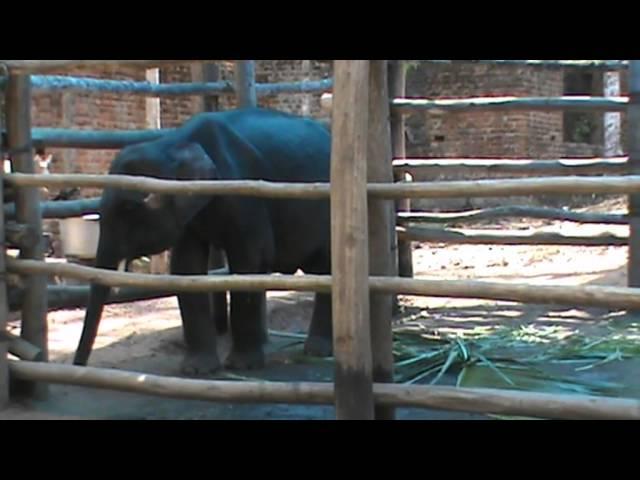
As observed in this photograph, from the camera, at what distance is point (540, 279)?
757 cm

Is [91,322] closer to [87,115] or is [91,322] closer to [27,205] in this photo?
[27,205]

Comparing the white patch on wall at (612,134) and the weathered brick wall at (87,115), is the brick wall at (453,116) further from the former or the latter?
the white patch on wall at (612,134)

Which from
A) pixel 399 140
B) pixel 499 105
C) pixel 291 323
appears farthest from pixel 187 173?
pixel 499 105

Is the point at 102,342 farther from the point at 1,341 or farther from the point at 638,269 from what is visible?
the point at 638,269

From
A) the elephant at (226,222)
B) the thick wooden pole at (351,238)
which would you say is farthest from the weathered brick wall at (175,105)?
the thick wooden pole at (351,238)

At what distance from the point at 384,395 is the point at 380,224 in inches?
23.4

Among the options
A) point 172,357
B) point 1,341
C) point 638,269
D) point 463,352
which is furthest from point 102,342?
point 638,269

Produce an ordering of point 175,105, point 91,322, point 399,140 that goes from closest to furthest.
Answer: point 91,322
point 399,140
point 175,105

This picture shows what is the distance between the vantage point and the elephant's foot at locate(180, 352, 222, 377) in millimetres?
A: 4625

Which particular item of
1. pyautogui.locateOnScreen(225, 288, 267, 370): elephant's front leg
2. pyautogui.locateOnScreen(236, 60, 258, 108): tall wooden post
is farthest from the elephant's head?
pyautogui.locateOnScreen(236, 60, 258, 108): tall wooden post

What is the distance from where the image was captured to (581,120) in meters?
15.7

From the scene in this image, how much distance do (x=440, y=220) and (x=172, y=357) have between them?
7.18 feet

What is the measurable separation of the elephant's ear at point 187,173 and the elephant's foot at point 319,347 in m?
1.04

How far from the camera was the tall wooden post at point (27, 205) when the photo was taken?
13.1 ft
